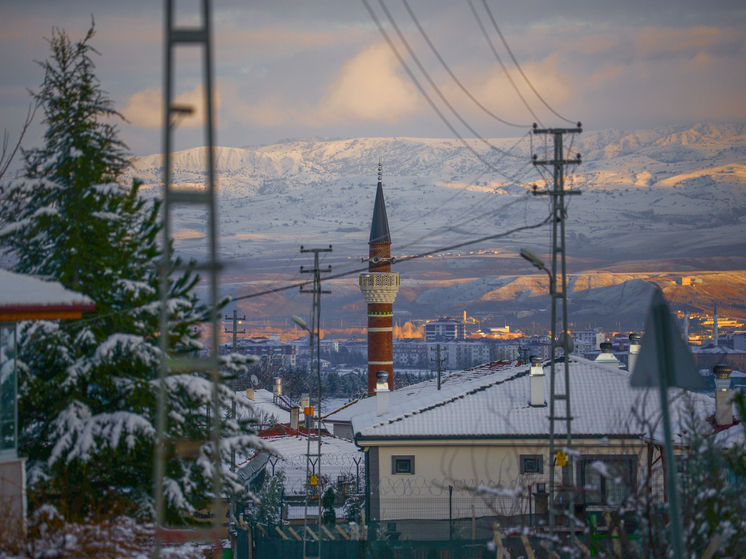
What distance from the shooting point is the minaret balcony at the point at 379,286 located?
191 ft

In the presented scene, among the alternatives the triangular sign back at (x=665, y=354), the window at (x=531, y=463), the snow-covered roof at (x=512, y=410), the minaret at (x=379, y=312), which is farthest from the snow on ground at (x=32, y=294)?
the minaret at (x=379, y=312)

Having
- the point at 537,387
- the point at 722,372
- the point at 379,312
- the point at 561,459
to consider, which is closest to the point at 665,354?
the point at 561,459

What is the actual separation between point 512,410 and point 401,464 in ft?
11.3

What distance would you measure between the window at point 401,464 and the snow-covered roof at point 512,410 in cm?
68

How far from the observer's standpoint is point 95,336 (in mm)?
13203

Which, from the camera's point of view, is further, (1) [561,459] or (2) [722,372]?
(2) [722,372]

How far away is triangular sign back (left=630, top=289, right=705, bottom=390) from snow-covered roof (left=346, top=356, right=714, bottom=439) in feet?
53.6

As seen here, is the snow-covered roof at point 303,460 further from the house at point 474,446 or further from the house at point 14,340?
the house at point 14,340

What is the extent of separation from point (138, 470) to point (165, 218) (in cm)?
987

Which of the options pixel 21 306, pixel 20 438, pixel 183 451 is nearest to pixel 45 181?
pixel 20 438

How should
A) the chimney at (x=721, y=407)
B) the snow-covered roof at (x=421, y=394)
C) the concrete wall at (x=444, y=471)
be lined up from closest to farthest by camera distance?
the chimney at (x=721, y=407) < the concrete wall at (x=444, y=471) < the snow-covered roof at (x=421, y=394)

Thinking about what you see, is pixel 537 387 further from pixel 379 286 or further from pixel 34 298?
pixel 379 286

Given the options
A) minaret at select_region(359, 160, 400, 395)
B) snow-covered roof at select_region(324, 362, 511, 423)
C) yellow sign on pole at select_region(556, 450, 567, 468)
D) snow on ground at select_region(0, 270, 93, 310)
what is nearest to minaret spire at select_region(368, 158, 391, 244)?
minaret at select_region(359, 160, 400, 395)

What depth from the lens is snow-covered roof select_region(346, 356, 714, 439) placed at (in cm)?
2150
